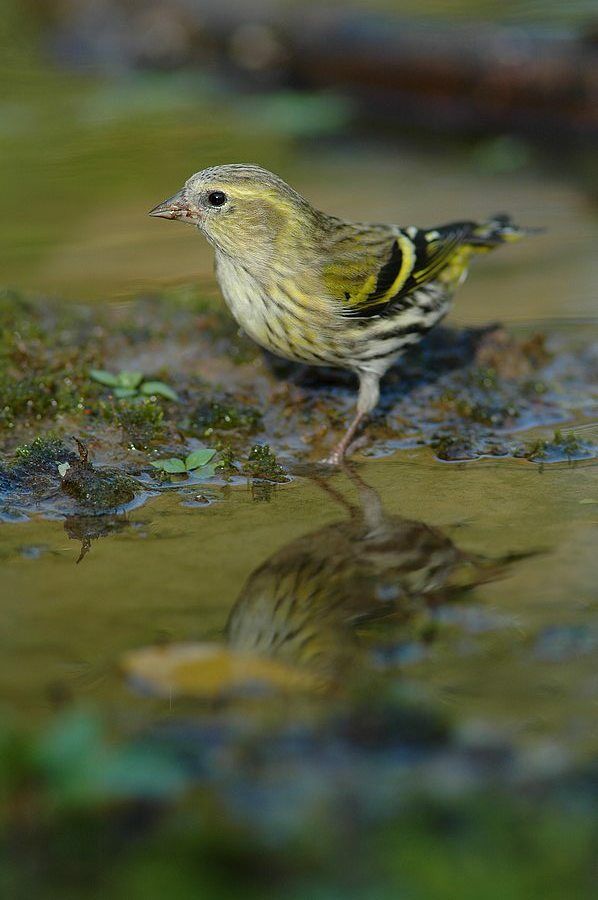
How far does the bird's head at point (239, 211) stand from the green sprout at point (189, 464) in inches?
35.0

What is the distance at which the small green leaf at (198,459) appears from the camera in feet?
14.8

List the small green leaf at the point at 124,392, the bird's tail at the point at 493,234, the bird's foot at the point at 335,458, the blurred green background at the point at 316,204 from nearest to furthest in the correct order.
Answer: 1. the blurred green background at the point at 316,204
2. the bird's foot at the point at 335,458
3. the small green leaf at the point at 124,392
4. the bird's tail at the point at 493,234

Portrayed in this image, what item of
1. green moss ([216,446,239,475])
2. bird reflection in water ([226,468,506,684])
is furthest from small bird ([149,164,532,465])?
bird reflection in water ([226,468,506,684])

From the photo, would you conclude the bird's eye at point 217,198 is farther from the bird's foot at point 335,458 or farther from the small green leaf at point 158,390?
the bird's foot at point 335,458

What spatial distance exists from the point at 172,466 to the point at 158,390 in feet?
2.07

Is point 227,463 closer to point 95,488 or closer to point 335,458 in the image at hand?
point 335,458

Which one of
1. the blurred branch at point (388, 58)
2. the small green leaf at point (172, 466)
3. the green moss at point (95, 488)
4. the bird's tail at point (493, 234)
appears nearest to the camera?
the green moss at point (95, 488)

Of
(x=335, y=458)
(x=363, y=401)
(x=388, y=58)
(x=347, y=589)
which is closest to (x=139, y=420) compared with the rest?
(x=335, y=458)

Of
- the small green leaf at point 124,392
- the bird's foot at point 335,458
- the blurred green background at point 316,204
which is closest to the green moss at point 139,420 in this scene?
the small green leaf at point 124,392

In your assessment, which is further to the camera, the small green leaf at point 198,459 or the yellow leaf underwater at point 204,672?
the small green leaf at point 198,459

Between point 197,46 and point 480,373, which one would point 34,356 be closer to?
point 480,373

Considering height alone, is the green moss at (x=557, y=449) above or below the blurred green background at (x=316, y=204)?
below

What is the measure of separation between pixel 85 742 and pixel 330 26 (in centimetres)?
824

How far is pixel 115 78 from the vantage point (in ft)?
33.7
